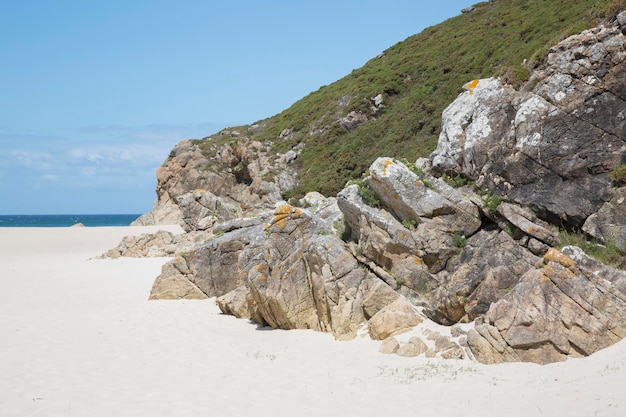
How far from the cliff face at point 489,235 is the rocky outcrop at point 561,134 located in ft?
0.11

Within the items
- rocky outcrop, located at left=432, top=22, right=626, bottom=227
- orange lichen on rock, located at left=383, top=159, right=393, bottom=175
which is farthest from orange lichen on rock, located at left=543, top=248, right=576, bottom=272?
orange lichen on rock, located at left=383, top=159, right=393, bottom=175

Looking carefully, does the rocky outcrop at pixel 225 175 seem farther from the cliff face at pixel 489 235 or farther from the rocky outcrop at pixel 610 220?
the rocky outcrop at pixel 610 220

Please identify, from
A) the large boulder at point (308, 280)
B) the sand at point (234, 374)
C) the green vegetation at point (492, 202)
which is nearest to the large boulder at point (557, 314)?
the sand at point (234, 374)

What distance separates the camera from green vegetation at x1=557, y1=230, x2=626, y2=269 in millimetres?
12414

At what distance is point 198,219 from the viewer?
126ft

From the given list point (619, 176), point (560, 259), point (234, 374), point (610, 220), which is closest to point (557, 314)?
point (560, 259)

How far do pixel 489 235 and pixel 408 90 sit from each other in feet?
140

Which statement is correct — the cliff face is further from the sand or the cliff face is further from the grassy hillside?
the grassy hillside

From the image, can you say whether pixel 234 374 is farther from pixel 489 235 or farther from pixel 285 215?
pixel 489 235

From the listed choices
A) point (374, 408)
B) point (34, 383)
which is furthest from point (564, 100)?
point (34, 383)

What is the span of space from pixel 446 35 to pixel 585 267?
58.2m

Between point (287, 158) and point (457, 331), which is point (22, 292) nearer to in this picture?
point (457, 331)

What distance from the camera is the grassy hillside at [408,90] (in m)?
44.0

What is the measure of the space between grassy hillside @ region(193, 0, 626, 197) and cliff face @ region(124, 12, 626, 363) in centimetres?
1984
